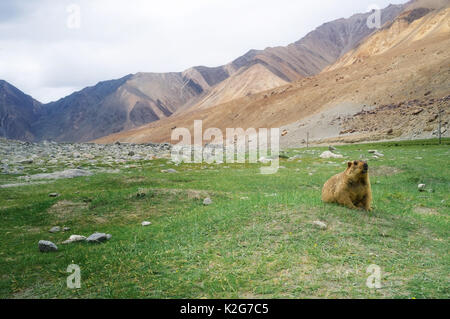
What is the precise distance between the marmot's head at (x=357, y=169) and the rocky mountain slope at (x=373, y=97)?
156 ft

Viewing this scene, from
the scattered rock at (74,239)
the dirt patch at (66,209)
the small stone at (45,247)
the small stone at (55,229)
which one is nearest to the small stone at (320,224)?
the scattered rock at (74,239)

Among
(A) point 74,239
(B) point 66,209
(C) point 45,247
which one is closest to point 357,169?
(A) point 74,239

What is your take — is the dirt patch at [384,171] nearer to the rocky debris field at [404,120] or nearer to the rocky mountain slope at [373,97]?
the rocky debris field at [404,120]

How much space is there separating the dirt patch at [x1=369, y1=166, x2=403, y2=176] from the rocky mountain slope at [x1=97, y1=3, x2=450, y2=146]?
111 ft

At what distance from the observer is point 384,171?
71.0ft

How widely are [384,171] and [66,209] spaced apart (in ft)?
63.4

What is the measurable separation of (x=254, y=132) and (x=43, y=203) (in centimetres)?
7633

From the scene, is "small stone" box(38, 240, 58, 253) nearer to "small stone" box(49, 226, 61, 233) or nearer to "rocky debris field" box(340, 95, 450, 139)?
"small stone" box(49, 226, 61, 233)

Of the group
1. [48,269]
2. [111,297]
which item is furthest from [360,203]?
[48,269]

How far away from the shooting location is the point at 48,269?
24.2ft

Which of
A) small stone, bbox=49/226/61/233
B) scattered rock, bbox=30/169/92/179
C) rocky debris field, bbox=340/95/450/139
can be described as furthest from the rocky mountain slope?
small stone, bbox=49/226/61/233

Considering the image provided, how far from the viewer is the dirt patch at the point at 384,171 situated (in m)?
21.1
